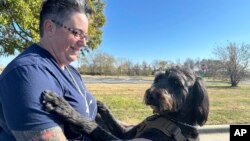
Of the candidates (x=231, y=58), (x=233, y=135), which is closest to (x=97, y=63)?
(x=231, y=58)

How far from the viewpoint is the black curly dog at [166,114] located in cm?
286

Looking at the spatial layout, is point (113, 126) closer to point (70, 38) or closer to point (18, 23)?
point (70, 38)

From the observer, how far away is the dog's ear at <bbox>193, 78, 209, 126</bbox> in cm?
415

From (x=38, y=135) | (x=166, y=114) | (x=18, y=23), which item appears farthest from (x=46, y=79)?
(x=18, y=23)

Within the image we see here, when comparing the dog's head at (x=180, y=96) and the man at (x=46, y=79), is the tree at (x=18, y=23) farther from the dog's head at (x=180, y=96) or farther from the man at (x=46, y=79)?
the man at (x=46, y=79)

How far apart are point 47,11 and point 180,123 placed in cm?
194

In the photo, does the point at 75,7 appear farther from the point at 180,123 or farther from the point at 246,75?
the point at 246,75

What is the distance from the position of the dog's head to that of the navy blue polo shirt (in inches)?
80.2

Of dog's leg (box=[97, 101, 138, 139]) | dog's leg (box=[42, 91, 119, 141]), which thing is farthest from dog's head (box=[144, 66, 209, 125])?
dog's leg (box=[42, 91, 119, 141])

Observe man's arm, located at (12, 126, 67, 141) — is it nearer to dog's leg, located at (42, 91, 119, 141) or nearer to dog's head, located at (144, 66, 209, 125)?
dog's leg, located at (42, 91, 119, 141)

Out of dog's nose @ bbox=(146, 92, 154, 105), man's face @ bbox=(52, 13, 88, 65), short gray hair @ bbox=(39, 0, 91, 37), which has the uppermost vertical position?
short gray hair @ bbox=(39, 0, 91, 37)

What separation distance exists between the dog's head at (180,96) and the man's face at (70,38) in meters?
1.83

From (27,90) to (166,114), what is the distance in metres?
2.30

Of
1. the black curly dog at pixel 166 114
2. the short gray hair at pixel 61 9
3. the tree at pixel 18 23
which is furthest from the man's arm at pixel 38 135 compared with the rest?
the tree at pixel 18 23
